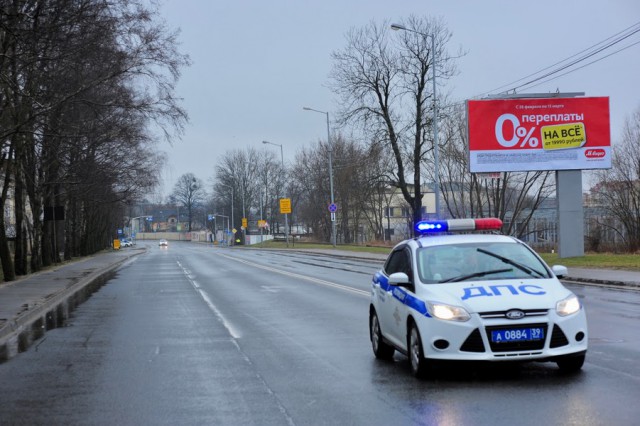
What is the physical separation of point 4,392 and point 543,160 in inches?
1086

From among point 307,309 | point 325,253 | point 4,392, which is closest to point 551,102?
point 307,309

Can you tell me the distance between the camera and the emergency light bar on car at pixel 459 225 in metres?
8.96

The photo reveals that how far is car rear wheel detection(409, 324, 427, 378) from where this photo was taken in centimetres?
736

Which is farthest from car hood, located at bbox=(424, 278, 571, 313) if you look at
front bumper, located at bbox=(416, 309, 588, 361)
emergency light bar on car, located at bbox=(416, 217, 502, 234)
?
emergency light bar on car, located at bbox=(416, 217, 502, 234)

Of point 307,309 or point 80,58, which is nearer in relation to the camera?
point 307,309

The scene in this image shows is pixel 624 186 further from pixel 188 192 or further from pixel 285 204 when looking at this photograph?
pixel 188 192

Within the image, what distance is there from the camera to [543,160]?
1241 inches

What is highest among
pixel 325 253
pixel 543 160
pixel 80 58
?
pixel 80 58

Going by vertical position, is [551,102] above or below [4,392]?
above

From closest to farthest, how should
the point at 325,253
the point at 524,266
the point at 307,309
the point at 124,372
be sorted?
the point at 524,266
the point at 124,372
the point at 307,309
the point at 325,253

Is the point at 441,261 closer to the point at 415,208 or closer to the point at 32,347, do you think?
the point at 32,347

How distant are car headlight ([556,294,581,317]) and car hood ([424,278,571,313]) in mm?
50

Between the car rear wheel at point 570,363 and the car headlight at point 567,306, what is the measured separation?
482 mm

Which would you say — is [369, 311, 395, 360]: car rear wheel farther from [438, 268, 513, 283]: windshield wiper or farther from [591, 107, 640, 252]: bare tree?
[591, 107, 640, 252]: bare tree
